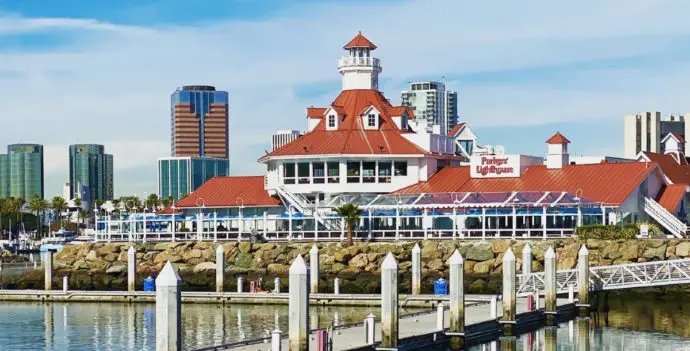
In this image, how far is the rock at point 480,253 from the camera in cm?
7488

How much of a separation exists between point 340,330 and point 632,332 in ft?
47.5

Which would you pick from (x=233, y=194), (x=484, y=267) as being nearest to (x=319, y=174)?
(x=233, y=194)

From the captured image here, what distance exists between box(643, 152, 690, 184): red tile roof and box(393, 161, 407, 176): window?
16657 mm

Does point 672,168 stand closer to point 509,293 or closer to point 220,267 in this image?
point 220,267

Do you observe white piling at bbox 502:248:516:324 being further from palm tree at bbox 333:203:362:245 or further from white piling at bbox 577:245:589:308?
palm tree at bbox 333:203:362:245

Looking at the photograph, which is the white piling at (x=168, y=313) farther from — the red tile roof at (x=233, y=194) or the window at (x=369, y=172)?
the red tile roof at (x=233, y=194)

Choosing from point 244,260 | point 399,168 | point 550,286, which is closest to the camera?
point 550,286

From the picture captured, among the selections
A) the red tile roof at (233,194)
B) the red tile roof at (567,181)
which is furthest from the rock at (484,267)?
the red tile roof at (233,194)

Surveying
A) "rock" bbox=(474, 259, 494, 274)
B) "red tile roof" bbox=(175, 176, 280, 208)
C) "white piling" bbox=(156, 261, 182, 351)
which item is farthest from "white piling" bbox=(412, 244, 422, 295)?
"white piling" bbox=(156, 261, 182, 351)

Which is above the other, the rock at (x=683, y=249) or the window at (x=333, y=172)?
the window at (x=333, y=172)

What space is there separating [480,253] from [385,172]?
1431cm

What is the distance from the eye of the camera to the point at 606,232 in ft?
243

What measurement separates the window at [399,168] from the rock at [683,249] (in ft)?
73.3

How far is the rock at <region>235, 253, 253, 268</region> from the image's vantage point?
80938 mm
